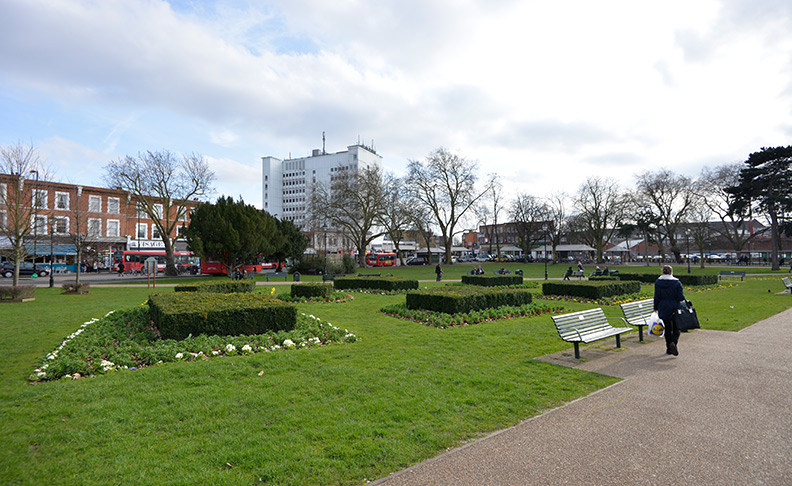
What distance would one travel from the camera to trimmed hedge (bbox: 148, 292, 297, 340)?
27.9 ft

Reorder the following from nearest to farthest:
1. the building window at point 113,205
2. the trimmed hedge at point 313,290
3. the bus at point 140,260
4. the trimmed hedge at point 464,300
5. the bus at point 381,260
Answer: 1. the trimmed hedge at point 464,300
2. the trimmed hedge at point 313,290
3. the bus at point 140,260
4. the building window at point 113,205
5. the bus at point 381,260

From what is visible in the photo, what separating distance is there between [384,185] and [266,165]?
75313 mm

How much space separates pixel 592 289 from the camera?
16.3 m

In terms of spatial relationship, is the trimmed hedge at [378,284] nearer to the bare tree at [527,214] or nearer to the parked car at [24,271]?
the parked car at [24,271]

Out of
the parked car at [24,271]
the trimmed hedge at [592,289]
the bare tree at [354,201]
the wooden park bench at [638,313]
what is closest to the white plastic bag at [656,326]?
the wooden park bench at [638,313]

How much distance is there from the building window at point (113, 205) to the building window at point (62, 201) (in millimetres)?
4669

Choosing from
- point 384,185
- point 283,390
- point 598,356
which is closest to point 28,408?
point 283,390

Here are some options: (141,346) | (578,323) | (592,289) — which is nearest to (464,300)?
(578,323)

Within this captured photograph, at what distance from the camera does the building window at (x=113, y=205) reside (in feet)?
182

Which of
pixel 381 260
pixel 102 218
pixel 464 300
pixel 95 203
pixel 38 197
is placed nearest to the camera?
pixel 464 300

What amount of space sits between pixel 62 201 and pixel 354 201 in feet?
119

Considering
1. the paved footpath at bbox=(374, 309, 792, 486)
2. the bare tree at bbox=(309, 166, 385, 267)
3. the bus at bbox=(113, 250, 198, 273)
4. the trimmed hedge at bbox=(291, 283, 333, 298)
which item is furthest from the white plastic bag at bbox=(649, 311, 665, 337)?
the bare tree at bbox=(309, 166, 385, 267)

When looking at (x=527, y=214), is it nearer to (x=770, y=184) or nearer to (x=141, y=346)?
(x=770, y=184)

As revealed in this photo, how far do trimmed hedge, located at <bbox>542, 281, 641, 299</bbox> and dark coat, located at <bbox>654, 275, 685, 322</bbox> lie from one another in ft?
29.4
